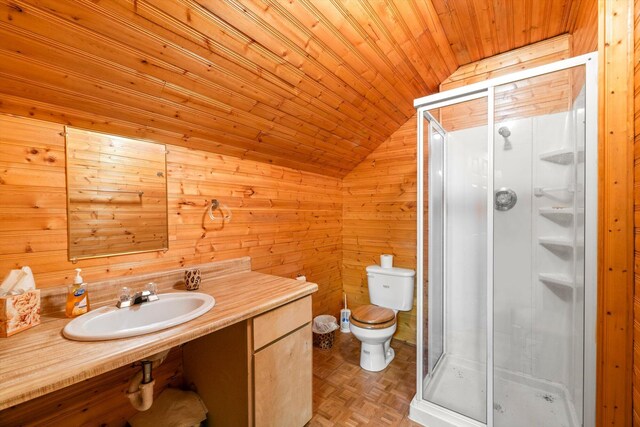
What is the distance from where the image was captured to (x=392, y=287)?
7.68 ft

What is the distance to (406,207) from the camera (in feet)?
8.23

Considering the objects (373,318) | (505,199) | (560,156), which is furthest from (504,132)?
(373,318)

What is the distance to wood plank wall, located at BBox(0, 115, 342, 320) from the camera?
1083 mm

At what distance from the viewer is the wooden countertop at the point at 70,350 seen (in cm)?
68

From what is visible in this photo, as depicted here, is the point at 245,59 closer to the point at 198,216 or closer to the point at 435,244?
the point at 198,216

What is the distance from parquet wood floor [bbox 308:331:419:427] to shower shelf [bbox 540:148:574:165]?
1.77 metres

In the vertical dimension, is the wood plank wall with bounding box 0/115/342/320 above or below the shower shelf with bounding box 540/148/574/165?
below

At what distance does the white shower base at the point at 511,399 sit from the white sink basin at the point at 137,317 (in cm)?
152

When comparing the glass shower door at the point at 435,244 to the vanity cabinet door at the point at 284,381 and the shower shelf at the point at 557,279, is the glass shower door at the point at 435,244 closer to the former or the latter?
the shower shelf at the point at 557,279

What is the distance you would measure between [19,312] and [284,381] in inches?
44.1

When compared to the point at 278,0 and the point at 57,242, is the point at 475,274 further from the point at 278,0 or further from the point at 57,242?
the point at 57,242

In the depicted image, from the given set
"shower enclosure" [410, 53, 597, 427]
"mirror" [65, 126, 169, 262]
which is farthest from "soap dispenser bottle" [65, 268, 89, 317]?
"shower enclosure" [410, 53, 597, 427]

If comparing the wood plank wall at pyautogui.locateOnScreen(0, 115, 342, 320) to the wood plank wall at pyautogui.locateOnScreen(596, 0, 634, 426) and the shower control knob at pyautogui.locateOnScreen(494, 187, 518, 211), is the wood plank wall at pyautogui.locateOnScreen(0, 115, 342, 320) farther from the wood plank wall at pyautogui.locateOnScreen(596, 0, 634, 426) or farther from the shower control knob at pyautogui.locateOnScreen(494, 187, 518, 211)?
the wood plank wall at pyautogui.locateOnScreen(596, 0, 634, 426)

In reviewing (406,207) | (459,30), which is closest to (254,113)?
(459,30)
